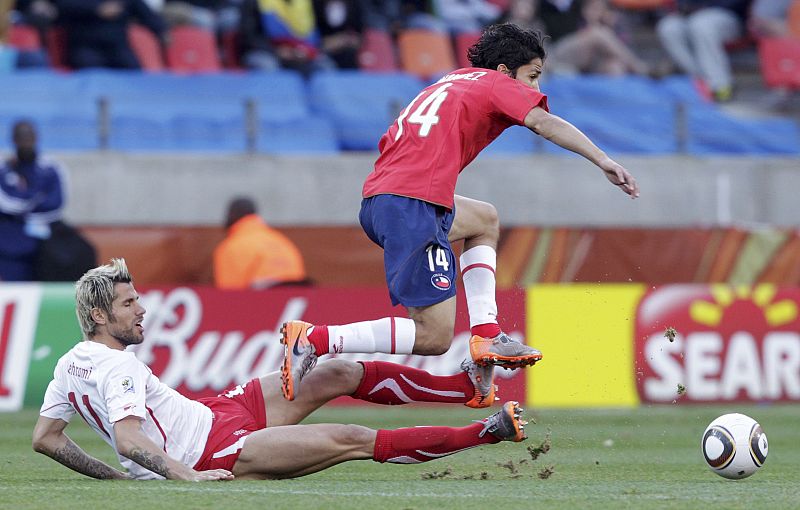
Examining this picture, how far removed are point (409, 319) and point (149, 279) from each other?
7.45 m

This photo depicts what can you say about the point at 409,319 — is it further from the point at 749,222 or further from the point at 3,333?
the point at 749,222

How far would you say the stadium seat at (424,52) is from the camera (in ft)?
54.7

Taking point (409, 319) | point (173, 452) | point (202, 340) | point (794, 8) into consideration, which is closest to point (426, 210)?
point (409, 319)

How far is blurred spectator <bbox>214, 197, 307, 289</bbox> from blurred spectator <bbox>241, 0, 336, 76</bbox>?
3.30 meters

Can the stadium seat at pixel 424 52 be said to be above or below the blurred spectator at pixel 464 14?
below

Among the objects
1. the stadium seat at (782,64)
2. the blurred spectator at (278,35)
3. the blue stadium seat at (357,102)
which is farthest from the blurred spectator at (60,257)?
the stadium seat at (782,64)

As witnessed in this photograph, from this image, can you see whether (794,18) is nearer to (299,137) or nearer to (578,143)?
(299,137)

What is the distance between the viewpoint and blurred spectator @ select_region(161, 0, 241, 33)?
52.5 feet

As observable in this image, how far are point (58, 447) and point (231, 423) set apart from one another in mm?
766

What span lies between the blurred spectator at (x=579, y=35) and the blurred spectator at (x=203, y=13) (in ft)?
10.3

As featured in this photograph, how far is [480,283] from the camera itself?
23.8 ft

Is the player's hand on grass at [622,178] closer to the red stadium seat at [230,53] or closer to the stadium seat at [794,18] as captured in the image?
the red stadium seat at [230,53]

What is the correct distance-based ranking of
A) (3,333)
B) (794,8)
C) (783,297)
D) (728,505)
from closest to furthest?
1. (728,505)
2. (3,333)
3. (783,297)
4. (794,8)

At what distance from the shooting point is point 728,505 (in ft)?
18.7
